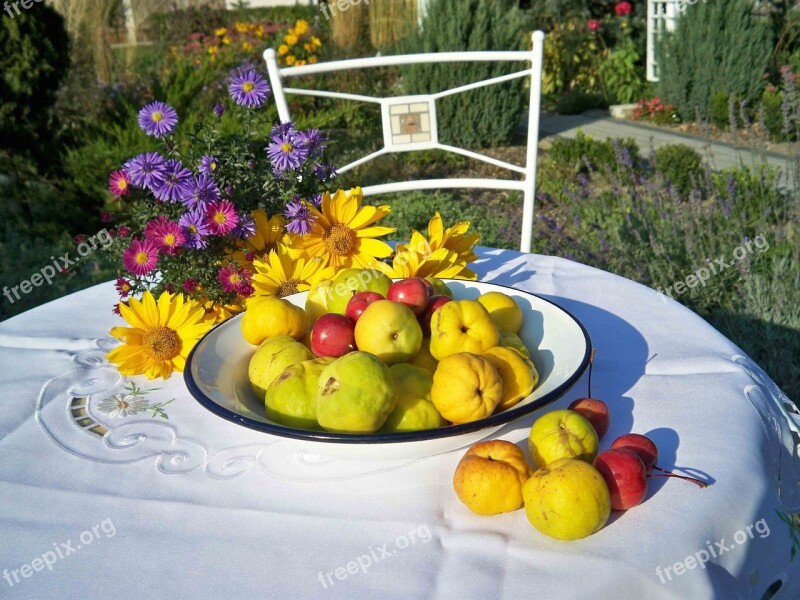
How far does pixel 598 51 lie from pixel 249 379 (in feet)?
31.9

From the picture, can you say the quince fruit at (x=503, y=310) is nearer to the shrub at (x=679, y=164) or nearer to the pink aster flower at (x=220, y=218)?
the pink aster flower at (x=220, y=218)

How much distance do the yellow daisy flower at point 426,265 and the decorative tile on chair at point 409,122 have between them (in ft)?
3.26

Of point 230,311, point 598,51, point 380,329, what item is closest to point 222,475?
point 380,329

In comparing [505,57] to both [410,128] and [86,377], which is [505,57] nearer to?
[410,128]

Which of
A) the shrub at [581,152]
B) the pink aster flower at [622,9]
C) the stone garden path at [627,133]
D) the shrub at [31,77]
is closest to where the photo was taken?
the shrub at [31,77]

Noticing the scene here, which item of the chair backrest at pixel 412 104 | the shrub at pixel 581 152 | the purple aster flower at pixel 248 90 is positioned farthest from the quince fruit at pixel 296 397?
the shrub at pixel 581 152

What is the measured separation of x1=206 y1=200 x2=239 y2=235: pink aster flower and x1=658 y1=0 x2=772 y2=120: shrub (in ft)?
23.3

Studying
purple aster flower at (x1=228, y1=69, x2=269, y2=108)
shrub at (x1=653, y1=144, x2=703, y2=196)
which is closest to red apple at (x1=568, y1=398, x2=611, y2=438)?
purple aster flower at (x1=228, y1=69, x2=269, y2=108)

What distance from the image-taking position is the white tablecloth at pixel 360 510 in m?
0.82

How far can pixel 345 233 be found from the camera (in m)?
1.49

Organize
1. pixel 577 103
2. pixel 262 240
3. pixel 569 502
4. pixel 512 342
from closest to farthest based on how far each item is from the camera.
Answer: pixel 569 502, pixel 512 342, pixel 262 240, pixel 577 103

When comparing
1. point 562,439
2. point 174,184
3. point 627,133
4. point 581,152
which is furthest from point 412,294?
point 627,133

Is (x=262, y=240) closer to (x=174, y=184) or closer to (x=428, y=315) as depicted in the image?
Answer: (x=174, y=184)

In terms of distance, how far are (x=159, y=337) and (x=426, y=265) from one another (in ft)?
1.66
